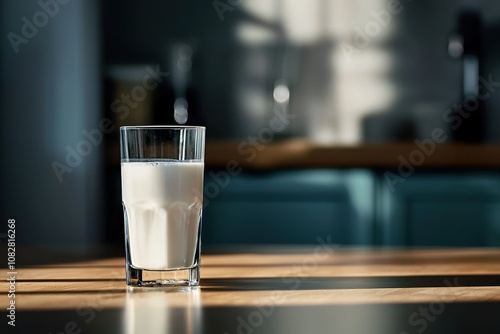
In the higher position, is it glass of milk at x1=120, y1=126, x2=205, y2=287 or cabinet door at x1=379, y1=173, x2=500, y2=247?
glass of milk at x1=120, y1=126, x2=205, y2=287

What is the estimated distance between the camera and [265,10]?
2914 mm

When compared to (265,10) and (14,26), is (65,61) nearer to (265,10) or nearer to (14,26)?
(14,26)

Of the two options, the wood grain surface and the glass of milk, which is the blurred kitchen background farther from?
the glass of milk

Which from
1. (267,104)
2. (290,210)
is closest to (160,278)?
(290,210)

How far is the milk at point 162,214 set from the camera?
2.48 ft

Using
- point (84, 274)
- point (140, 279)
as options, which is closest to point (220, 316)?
point (140, 279)

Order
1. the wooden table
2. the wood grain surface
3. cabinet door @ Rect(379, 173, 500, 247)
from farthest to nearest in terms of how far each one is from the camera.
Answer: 1. cabinet door @ Rect(379, 173, 500, 247)
2. the wood grain surface
3. the wooden table

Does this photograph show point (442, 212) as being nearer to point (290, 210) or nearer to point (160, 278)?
point (290, 210)

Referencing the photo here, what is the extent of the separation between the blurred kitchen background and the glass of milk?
1.65 metres

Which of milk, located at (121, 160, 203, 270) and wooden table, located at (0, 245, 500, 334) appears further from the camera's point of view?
milk, located at (121, 160, 203, 270)

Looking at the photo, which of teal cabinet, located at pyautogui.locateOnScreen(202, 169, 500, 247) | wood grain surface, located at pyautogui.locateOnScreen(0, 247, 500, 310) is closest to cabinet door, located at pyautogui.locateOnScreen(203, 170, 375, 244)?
teal cabinet, located at pyautogui.locateOnScreen(202, 169, 500, 247)

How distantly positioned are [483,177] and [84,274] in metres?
1.80

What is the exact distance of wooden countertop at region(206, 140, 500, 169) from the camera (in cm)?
246

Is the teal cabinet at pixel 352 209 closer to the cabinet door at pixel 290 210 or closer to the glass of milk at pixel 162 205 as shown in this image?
the cabinet door at pixel 290 210
